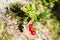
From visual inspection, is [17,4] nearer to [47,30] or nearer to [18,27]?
[18,27]

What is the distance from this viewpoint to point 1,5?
4.27 meters

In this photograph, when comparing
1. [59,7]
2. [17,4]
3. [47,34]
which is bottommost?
[47,34]

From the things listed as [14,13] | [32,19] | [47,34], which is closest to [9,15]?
[14,13]

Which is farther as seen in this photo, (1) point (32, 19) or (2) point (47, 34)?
(2) point (47, 34)

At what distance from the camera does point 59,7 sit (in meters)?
5.80

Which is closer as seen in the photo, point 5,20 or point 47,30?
point 5,20

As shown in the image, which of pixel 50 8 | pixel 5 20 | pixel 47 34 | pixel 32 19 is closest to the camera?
pixel 5 20

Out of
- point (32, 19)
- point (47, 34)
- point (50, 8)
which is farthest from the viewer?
point (50, 8)

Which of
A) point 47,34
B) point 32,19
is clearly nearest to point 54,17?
point 47,34

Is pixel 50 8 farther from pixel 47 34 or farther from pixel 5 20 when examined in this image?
pixel 5 20

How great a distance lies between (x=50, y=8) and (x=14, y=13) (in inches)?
53.7

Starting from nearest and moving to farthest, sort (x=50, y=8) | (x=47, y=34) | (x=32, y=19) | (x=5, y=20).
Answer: (x=5, y=20)
(x=32, y=19)
(x=47, y=34)
(x=50, y=8)

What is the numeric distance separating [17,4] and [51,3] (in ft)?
3.69

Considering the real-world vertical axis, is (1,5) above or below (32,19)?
above
